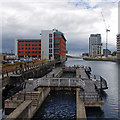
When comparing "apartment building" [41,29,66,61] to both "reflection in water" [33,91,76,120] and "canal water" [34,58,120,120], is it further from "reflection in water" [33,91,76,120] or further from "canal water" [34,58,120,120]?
"canal water" [34,58,120,120]

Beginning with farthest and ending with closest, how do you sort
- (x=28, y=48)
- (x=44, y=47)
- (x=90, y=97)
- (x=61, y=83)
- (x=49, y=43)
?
(x=28, y=48) < (x=44, y=47) < (x=49, y=43) < (x=61, y=83) < (x=90, y=97)

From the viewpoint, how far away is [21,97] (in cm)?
1744

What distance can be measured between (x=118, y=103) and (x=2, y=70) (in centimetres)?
2345

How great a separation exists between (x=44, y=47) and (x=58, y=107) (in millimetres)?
90425

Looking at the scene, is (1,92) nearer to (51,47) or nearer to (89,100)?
(89,100)

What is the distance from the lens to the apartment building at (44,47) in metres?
106

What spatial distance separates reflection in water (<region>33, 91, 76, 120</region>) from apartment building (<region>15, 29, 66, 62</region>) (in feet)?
264

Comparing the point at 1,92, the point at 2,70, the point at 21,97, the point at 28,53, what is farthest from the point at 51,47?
the point at 21,97

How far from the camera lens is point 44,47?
350 feet

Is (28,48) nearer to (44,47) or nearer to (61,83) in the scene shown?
(44,47)

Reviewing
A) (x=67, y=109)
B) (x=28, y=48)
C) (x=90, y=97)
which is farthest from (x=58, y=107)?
(x=28, y=48)

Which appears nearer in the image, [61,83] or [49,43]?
[61,83]

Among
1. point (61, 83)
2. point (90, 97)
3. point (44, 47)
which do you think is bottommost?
point (90, 97)

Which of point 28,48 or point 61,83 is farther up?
point 28,48
